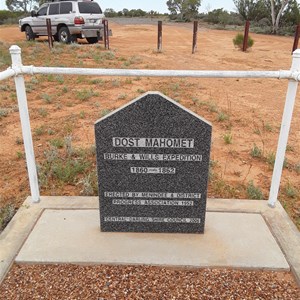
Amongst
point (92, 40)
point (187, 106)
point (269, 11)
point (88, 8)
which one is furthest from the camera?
point (269, 11)

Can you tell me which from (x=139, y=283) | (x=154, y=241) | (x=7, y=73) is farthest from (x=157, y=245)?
(x=7, y=73)

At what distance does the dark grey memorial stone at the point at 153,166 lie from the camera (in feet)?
8.48

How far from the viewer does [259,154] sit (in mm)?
4816

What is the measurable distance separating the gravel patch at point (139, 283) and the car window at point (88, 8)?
15.5 m

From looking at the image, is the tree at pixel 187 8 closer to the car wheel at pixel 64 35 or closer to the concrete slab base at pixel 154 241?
the car wheel at pixel 64 35

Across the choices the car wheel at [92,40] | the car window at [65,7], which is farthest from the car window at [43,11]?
the car wheel at [92,40]

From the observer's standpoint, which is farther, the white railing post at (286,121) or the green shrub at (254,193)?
the green shrub at (254,193)

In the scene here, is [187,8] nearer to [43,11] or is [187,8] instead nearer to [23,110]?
[43,11]

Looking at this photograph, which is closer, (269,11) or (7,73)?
(7,73)

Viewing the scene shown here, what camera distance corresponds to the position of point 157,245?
2.74 metres

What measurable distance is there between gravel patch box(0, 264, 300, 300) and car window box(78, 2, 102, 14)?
15.5 metres

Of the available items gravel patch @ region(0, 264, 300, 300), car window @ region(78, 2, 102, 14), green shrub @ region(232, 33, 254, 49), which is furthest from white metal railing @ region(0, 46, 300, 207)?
green shrub @ region(232, 33, 254, 49)

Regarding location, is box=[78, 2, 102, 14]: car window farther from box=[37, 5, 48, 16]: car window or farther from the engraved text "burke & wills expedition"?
the engraved text "burke & wills expedition"

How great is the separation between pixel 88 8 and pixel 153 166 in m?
15.3
